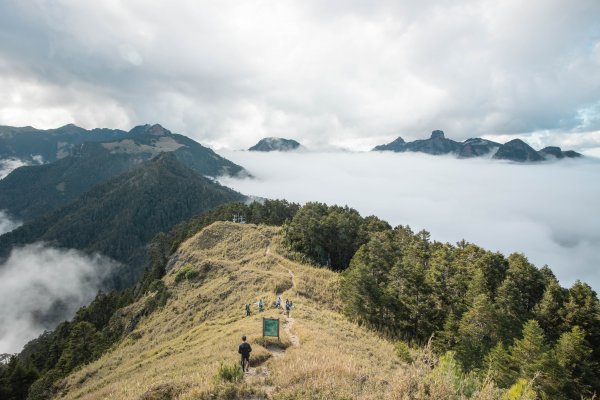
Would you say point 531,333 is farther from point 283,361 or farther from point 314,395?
point 314,395

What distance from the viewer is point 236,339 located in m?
29.7

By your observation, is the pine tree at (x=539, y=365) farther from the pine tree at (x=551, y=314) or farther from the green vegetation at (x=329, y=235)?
the green vegetation at (x=329, y=235)

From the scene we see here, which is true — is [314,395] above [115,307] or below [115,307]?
above

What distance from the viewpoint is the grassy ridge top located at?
53.8ft

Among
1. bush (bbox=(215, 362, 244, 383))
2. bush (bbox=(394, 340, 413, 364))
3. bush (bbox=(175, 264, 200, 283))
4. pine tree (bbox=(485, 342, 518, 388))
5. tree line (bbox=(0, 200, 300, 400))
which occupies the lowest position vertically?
tree line (bbox=(0, 200, 300, 400))

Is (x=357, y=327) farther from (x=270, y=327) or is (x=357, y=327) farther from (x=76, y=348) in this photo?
(x=76, y=348)

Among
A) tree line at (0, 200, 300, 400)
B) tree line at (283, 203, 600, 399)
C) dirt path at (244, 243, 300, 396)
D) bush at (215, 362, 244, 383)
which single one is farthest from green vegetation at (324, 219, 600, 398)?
tree line at (0, 200, 300, 400)

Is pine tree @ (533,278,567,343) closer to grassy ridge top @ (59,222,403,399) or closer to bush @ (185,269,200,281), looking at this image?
grassy ridge top @ (59,222,403,399)

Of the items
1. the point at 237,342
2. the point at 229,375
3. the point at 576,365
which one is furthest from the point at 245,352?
the point at 576,365

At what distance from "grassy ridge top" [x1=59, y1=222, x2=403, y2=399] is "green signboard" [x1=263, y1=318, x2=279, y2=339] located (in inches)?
38.2

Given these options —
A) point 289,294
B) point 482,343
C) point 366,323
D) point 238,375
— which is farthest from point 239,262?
point 238,375

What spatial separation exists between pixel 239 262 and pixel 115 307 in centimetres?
6321

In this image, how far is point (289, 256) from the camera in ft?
273

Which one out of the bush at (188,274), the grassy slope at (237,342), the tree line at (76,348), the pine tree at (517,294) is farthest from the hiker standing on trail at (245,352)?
the bush at (188,274)
